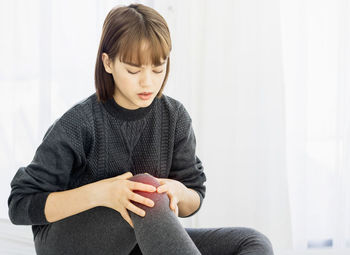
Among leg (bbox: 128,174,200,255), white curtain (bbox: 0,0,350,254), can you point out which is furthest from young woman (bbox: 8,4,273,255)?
white curtain (bbox: 0,0,350,254)

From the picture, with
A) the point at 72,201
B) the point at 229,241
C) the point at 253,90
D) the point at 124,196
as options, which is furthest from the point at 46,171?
the point at 253,90

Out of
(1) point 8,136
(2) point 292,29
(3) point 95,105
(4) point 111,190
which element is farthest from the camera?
(1) point 8,136

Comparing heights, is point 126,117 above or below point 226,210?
above

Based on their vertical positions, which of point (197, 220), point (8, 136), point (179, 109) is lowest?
point (197, 220)

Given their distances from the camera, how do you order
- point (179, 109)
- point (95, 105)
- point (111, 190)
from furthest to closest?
point (179, 109), point (95, 105), point (111, 190)

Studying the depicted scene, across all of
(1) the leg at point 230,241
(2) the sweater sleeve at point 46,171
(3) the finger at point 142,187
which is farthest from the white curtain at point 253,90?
(3) the finger at point 142,187

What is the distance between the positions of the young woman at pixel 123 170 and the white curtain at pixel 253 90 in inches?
25.5

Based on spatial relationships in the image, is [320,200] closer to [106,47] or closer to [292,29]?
[292,29]

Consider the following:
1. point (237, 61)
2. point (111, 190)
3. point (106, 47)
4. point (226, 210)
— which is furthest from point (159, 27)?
point (226, 210)

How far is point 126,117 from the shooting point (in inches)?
52.4

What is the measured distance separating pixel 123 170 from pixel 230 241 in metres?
0.31

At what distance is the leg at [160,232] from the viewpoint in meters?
1.01

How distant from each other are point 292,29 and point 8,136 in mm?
1166

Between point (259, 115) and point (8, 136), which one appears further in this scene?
point (8, 136)
